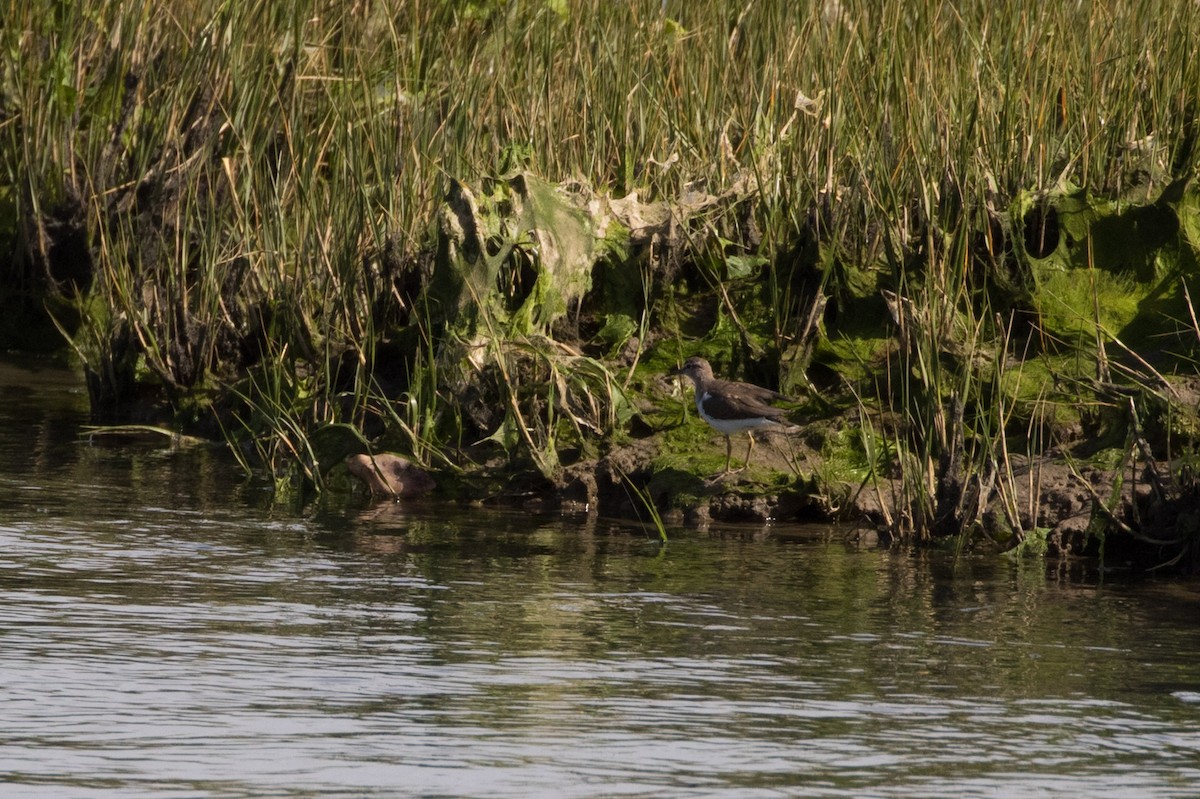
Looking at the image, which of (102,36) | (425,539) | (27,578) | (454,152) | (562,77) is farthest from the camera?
(102,36)

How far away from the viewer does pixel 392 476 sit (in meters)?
7.52

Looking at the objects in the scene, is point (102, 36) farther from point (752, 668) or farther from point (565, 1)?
point (752, 668)

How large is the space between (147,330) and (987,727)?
577 cm

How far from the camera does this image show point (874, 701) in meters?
4.40

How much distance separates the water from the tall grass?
1027 mm

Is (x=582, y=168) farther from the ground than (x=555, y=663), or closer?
farther from the ground

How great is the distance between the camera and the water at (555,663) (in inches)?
150

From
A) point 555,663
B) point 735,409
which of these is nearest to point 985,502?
point 735,409

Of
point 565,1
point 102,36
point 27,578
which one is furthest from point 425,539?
point 102,36

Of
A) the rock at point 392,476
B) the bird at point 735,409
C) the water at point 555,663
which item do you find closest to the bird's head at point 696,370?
the bird at point 735,409

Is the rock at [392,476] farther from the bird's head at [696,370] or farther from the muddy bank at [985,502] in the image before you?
the bird's head at [696,370]

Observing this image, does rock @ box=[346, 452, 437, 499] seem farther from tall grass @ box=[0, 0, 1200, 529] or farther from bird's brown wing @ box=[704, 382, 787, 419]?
bird's brown wing @ box=[704, 382, 787, 419]

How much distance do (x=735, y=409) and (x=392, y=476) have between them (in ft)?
4.55

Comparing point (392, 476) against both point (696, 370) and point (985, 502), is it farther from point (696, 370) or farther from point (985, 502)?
point (985, 502)
